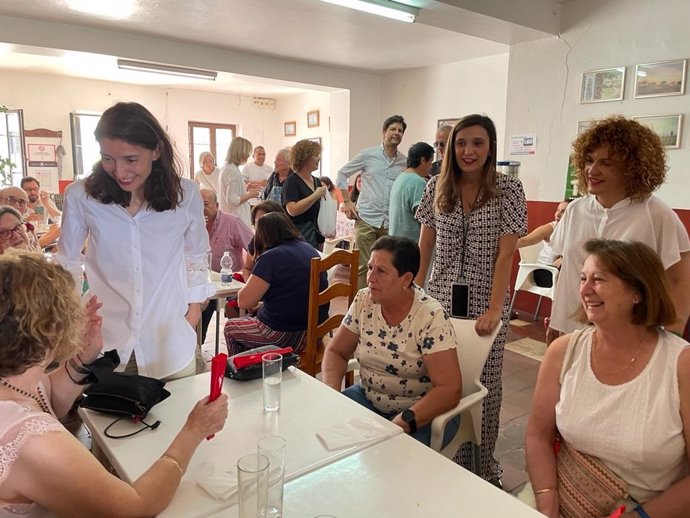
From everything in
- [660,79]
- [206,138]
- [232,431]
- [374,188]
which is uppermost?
[660,79]

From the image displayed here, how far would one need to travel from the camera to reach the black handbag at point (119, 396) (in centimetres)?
132

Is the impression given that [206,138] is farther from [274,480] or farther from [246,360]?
[274,480]

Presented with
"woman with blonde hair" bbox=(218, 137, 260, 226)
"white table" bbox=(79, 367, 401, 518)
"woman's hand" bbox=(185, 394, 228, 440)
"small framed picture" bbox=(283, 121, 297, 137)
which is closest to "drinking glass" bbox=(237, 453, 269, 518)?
"white table" bbox=(79, 367, 401, 518)

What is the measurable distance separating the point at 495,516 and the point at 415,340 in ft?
2.49

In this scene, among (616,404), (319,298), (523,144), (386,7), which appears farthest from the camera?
(523,144)

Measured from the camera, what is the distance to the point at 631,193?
1.89 meters

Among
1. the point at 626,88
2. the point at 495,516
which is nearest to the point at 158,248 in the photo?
the point at 495,516

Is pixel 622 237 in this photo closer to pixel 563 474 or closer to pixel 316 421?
pixel 563 474

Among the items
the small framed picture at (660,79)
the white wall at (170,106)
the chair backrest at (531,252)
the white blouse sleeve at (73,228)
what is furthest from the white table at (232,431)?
the white wall at (170,106)

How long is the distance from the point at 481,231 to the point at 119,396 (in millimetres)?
1443

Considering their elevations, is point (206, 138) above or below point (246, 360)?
above

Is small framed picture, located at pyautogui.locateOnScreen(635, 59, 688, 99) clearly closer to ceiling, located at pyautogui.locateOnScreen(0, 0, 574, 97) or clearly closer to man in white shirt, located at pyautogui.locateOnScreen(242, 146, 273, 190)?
ceiling, located at pyautogui.locateOnScreen(0, 0, 574, 97)

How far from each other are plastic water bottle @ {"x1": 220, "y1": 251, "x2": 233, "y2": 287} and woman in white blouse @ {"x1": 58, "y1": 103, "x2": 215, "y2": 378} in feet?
5.18

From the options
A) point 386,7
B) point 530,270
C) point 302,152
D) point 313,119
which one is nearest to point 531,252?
point 530,270
